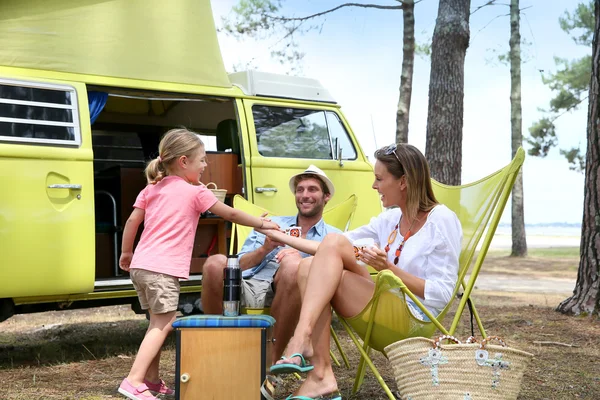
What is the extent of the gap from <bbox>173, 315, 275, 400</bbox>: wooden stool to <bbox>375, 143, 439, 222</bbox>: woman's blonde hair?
2.75ft

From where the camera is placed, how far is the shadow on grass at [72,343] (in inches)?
196

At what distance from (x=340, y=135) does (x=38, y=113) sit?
2393mm

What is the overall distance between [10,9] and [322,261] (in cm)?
273

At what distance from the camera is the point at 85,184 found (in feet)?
14.6

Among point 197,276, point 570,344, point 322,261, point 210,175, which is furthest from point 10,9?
point 570,344

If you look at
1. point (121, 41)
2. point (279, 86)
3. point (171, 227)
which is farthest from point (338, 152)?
point (171, 227)

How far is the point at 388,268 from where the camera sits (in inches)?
122

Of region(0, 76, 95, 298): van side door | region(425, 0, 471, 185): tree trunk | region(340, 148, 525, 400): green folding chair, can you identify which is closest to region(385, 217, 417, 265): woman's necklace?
region(340, 148, 525, 400): green folding chair

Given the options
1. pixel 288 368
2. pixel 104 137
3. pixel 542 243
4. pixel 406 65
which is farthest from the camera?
pixel 542 243

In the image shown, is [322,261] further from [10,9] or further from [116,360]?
[10,9]

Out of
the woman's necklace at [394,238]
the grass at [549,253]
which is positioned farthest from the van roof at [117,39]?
the grass at [549,253]

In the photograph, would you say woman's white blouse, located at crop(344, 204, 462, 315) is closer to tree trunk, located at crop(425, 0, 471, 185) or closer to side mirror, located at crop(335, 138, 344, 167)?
side mirror, located at crop(335, 138, 344, 167)

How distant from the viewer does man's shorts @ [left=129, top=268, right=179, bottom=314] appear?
11.2 feet

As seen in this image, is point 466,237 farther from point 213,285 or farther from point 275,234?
point 213,285
